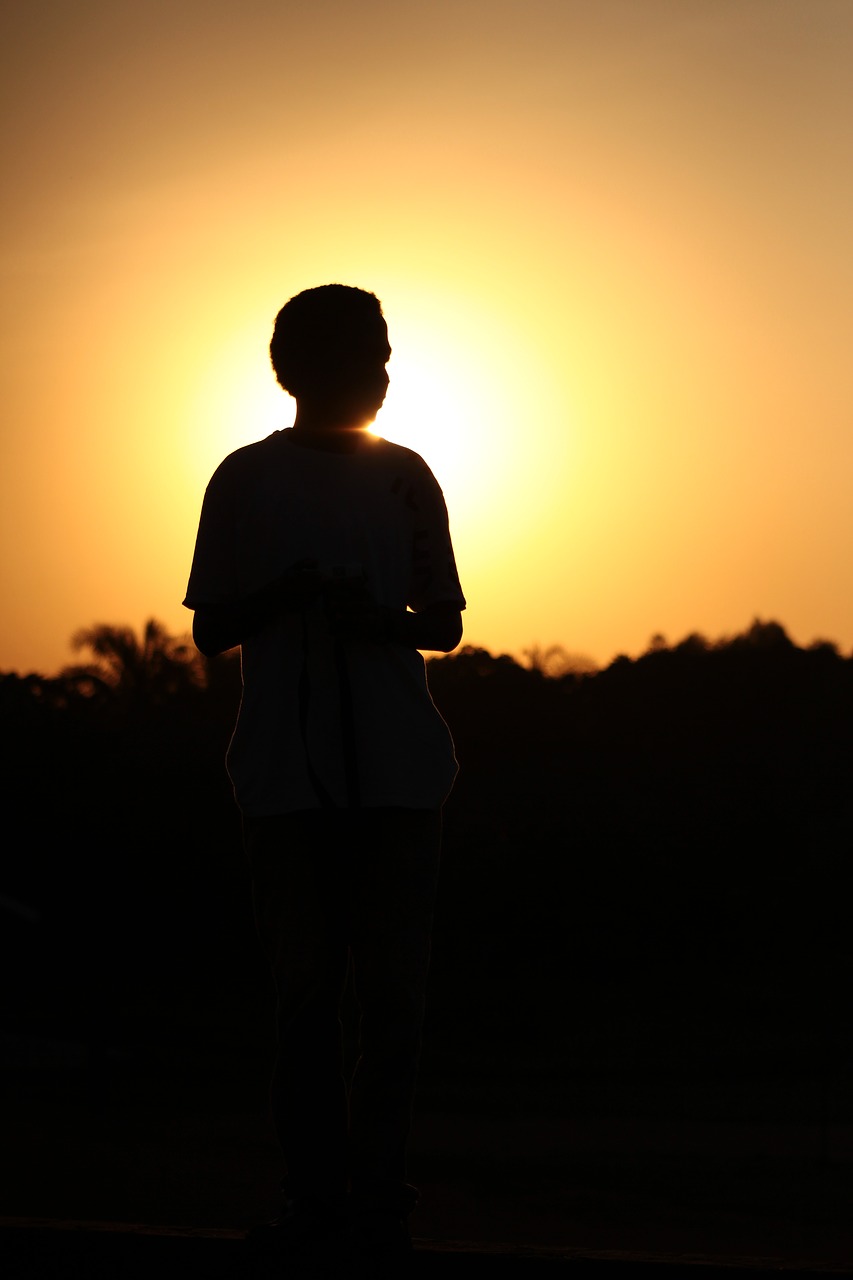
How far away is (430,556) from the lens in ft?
8.94

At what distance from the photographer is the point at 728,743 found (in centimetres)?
4734

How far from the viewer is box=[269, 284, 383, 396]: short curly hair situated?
2672 mm

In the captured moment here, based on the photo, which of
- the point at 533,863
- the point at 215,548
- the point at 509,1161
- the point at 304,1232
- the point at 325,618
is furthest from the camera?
the point at 533,863

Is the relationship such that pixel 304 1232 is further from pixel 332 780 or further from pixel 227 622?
pixel 227 622

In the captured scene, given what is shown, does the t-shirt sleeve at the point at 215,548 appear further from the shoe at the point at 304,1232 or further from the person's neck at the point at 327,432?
the shoe at the point at 304,1232

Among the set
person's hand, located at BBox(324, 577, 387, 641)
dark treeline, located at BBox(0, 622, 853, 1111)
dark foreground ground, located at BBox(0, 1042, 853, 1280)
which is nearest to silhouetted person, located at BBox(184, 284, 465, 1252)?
person's hand, located at BBox(324, 577, 387, 641)

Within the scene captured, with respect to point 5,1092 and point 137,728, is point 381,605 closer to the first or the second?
point 5,1092

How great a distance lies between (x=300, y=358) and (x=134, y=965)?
135 ft

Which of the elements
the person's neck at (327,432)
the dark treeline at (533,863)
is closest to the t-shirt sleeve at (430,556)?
Answer: the person's neck at (327,432)

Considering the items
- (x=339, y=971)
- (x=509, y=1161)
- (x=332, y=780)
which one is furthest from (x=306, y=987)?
(x=509, y=1161)

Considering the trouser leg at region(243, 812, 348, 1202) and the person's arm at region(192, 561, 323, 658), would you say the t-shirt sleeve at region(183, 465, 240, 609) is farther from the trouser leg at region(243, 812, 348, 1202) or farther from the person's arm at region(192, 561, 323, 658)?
the trouser leg at region(243, 812, 348, 1202)

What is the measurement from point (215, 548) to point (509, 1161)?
26.2m

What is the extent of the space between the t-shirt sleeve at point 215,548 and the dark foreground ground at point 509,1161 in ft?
35.0

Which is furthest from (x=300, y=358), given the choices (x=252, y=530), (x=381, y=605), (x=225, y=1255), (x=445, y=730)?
(x=225, y=1255)
